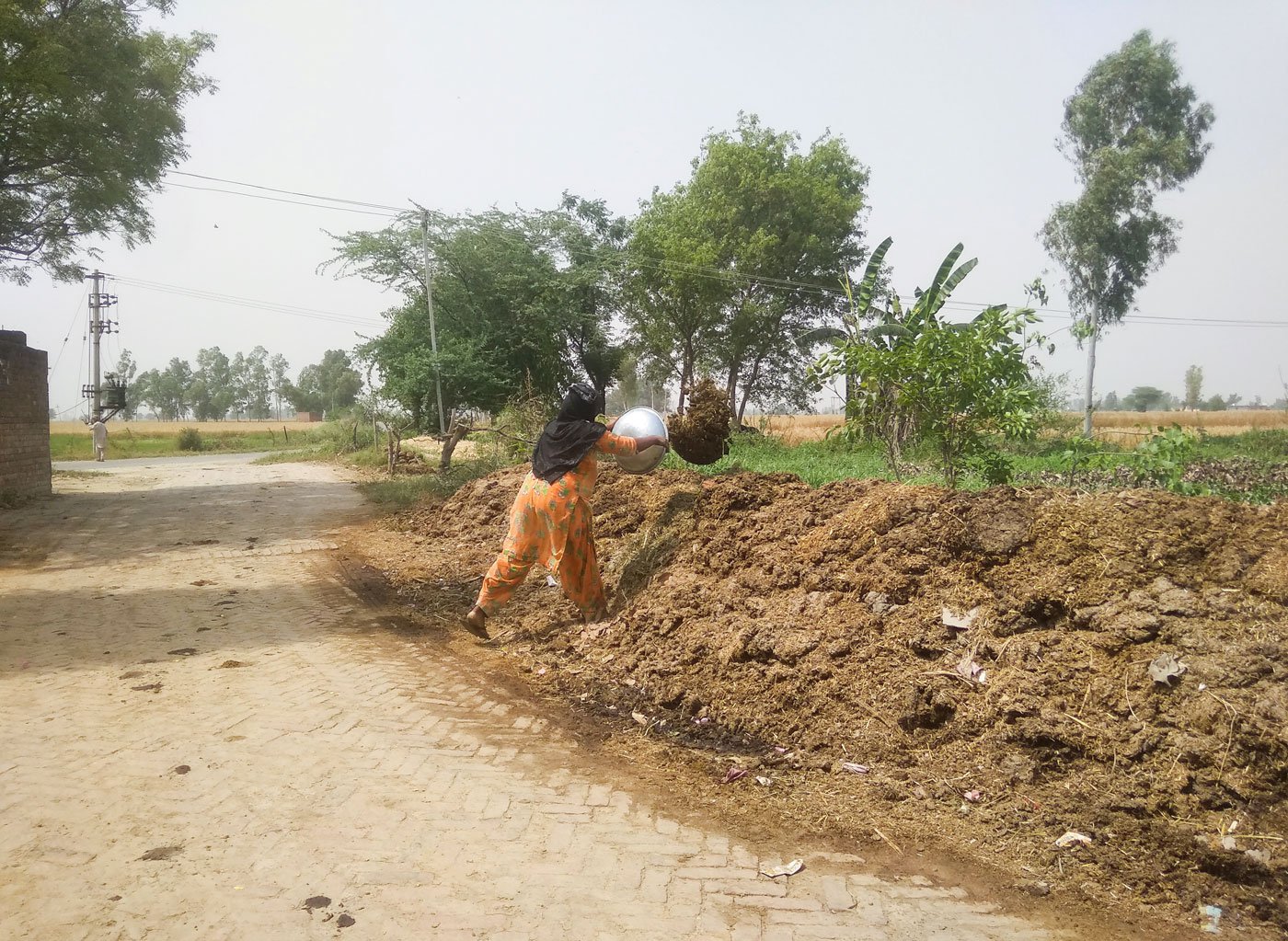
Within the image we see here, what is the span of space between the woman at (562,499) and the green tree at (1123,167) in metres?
21.5

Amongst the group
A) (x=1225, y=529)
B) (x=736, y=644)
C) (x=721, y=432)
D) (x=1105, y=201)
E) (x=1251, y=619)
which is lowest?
(x=736, y=644)

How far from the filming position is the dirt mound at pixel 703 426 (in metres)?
7.22

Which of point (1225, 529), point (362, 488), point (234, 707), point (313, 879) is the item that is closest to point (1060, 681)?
point (1225, 529)

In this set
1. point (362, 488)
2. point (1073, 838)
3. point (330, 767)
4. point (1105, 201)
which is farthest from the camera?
point (1105, 201)

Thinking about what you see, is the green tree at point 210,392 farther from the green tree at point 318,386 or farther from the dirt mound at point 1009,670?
the dirt mound at point 1009,670

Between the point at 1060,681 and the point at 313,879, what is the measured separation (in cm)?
341

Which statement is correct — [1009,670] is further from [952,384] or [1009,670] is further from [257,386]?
[257,386]

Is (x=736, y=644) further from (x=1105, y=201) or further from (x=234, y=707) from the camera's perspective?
(x=1105, y=201)

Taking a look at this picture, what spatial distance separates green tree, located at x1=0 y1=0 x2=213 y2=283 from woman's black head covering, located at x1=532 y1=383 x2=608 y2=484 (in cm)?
1100

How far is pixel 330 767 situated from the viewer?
4066 millimetres

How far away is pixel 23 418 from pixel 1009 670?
17.0 metres

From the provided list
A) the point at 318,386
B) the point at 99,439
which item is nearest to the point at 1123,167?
the point at 99,439

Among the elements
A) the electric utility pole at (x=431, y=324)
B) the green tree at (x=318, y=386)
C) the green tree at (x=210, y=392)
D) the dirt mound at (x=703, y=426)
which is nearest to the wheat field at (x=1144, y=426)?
the electric utility pole at (x=431, y=324)

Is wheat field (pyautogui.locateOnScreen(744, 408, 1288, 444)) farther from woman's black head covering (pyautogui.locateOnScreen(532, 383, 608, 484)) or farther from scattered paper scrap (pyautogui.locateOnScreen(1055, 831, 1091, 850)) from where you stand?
scattered paper scrap (pyautogui.locateOnScreen(1055, 831, 1091, 850))
